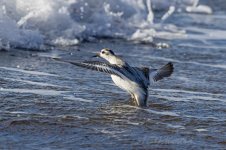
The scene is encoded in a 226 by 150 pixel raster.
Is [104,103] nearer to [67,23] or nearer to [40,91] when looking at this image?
[40,91]

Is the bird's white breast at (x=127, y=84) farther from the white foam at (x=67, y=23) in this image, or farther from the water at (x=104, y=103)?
the white foam at (x=67, y=23)

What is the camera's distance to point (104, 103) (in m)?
6.93

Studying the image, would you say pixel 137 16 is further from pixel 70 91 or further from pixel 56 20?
pixel 70 91

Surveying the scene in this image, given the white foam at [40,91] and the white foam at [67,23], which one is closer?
the white foam at [40,91]

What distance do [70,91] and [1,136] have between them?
2.00 metres

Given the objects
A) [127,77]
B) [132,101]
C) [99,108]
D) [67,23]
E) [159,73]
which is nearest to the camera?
[99,108]

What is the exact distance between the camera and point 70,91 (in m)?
7.31

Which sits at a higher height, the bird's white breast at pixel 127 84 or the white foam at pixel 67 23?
the white foam at pixel 67 23

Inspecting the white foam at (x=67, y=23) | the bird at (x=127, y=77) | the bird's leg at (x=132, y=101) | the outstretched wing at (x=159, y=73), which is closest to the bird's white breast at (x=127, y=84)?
the bird at (x=127, y=77)

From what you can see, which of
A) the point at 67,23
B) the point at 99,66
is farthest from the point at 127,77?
the point at 67,23

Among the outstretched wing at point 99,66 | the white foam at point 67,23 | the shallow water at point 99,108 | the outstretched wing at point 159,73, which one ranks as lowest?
the shallow water at point 99,108

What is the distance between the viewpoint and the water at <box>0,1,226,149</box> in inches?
218

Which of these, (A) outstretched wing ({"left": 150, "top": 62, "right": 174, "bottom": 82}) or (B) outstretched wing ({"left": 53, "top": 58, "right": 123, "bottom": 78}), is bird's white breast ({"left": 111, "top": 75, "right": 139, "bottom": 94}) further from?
(A) outstretched wing ({"left": 150, "top": 62, "right": 174, "bottom": 82})

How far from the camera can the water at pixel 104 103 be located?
18.2ft
